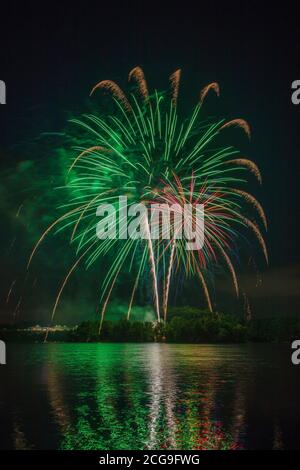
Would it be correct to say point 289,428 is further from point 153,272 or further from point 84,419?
point 153,272

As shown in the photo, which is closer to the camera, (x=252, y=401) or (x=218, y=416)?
(x=218, y=416)

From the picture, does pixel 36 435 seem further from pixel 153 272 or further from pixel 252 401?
pixel 153 272

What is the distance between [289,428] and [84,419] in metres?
6.73

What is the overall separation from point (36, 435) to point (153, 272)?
105 ft

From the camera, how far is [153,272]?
50.1m

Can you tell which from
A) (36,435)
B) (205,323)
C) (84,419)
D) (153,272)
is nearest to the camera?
(36,435)

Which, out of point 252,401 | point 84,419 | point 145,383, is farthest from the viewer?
point 145,383
